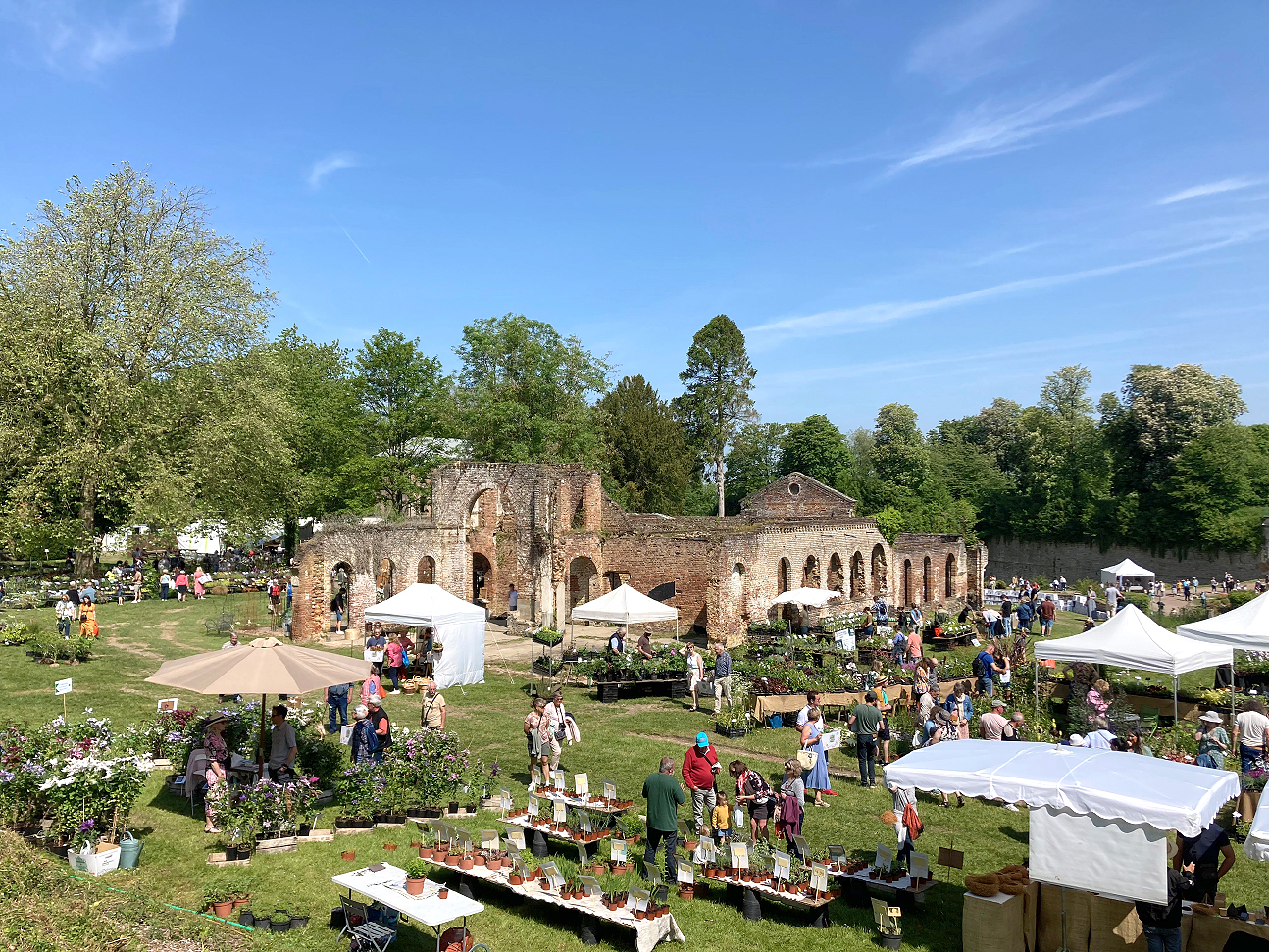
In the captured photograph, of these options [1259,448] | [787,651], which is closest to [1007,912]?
[787,651]

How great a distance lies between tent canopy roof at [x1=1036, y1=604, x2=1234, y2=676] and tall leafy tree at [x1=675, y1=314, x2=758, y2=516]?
134 ft

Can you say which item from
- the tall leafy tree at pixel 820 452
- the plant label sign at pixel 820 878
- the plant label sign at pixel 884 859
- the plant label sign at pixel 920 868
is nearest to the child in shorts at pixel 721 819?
the plant label sign at pixel 820 878

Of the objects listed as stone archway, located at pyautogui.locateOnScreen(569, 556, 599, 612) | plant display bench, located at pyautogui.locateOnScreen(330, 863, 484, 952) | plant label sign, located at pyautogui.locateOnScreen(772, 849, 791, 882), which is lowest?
plant label sign, located at pyautogui.locateOnScreen(772, 849, 791, 882)

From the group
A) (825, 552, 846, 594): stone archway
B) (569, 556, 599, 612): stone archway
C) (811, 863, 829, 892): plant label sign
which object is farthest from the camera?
(825, 552, 846, 594): stone archway

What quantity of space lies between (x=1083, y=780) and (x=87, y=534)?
31162mm

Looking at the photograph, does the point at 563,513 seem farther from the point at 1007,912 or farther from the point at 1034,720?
the point at 1007,912

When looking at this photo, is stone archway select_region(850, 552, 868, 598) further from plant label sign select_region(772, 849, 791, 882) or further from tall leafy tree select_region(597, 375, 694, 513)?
plant label sign select_region(772, 849, 791, 882)

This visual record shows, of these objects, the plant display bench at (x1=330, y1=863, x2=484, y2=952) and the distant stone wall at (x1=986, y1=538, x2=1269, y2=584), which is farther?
the distant stone wall at (x1=986, y1=538, x2=1269, y2=584)

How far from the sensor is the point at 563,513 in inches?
1078

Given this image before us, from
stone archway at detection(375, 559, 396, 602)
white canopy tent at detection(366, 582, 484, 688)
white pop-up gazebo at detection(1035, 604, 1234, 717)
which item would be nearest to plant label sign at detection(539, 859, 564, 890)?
white canopy tent at detection(366, 582, 484, 688)

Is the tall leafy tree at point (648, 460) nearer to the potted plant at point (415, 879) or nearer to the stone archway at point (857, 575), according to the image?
the stone archway at point (857, 575)

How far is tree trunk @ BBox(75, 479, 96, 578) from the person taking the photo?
94.5 feet

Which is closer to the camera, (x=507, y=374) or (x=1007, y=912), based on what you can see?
(x=1007, y=912)

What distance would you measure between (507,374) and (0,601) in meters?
26.4
